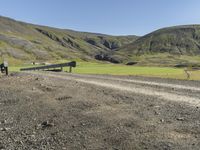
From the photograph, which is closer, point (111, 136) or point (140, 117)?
point (111, 136)

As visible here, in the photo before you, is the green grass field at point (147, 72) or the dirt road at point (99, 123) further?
the green grass field at point (147, 72)

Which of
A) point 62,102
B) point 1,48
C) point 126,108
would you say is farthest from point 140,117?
point 1,48

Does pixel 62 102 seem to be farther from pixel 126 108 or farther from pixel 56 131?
pixel 56 131

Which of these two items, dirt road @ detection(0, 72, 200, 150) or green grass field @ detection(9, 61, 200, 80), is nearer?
dirt road @ detection(0, 72, 200, 150)

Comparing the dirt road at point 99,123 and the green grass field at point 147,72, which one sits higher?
the dirt road at point 99,123

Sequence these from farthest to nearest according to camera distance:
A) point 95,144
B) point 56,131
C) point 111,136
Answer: point 56,131, point 111,136, point 95,144

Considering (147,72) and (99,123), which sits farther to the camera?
(147,72)

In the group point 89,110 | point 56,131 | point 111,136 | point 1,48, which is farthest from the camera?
point 1,48

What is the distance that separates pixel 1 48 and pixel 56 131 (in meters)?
199

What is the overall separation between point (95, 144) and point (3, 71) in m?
34.4

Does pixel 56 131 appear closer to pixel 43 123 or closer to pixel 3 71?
pixel 43 123

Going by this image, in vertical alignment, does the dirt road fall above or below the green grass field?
above

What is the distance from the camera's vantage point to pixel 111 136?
8867 mm

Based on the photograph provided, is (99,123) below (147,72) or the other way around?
the other way around
